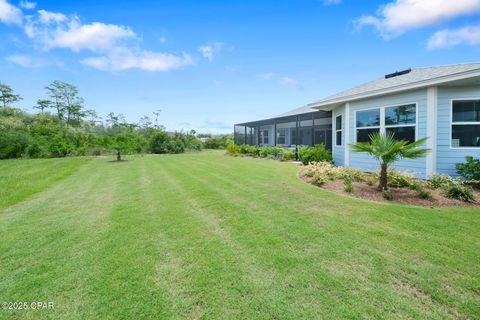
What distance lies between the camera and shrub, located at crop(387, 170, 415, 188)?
20.3 feet

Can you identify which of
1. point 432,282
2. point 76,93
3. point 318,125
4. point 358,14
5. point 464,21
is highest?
point 76,93

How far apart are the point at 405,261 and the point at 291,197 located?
9.69 feet

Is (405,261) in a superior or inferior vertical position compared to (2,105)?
inferior

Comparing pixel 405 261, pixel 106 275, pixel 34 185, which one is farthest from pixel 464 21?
pixel 34 185

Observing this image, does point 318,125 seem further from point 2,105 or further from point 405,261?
point 2,105

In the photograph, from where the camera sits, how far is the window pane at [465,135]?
6.94 m

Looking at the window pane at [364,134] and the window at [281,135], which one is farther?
the window at [281,135]

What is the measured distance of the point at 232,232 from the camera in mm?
3559

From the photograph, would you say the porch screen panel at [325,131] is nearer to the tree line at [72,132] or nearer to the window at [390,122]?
the window at [390,122]

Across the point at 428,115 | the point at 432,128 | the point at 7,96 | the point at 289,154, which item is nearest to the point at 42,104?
the point at 7,96

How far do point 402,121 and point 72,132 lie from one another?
30.1m

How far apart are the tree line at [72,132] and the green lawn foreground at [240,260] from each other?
41.9ft

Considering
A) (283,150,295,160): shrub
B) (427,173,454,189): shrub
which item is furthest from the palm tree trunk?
(283,150,295,160): shrub

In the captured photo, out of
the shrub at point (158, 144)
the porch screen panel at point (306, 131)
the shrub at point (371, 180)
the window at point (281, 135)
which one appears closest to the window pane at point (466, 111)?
the shrub at point (371, 180)
